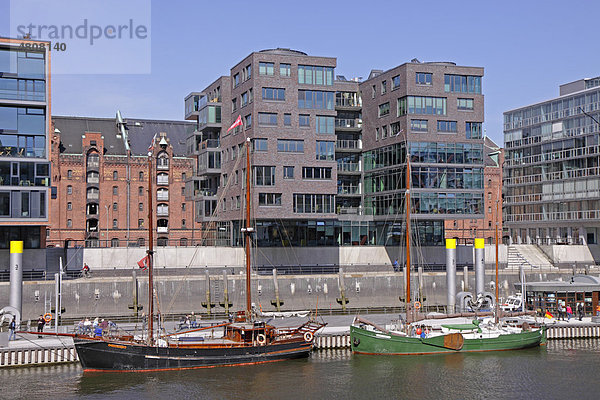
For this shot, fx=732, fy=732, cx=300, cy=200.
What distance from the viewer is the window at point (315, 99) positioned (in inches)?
3312

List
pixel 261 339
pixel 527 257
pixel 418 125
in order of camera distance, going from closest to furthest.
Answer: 1. pixel 261 339
2. pixel 418 125
3. pixel 527 257

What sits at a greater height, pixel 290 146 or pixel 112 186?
pixel 290 146

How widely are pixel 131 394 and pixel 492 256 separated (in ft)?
204

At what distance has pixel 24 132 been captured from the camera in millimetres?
72000

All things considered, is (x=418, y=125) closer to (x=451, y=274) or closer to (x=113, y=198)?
(x=451, y=274)

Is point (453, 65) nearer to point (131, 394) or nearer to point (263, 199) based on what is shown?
point (263, 199)

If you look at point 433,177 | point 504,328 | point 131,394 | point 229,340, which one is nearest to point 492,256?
point 433,177

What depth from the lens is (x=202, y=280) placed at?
74.5 m

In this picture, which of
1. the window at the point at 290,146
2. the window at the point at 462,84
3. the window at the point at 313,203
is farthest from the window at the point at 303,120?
the window at the point at 462,84

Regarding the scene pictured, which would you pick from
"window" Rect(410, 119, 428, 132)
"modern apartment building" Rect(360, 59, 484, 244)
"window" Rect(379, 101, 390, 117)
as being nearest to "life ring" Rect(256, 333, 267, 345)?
"modern apartment building" Rect(360, 59, 484, 244)

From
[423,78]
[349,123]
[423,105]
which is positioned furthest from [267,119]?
[423,78]

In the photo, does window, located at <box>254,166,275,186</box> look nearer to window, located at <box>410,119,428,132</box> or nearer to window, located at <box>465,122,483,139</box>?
window, located at <box>410,119,428,132</box>

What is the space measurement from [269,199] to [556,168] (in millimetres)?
47566

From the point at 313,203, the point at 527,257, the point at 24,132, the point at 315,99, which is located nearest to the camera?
the point at 24,132
